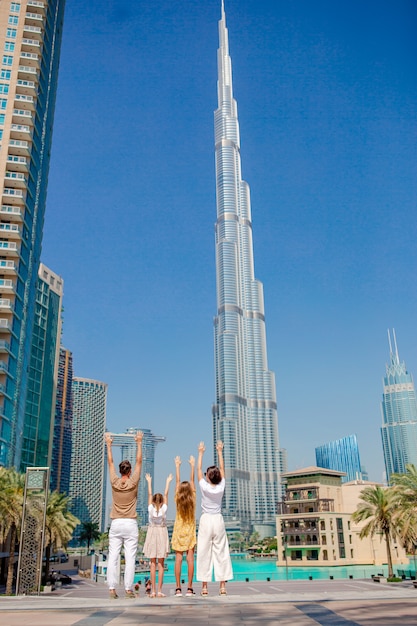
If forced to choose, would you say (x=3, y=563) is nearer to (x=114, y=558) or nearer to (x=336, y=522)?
(x=336, y=522)

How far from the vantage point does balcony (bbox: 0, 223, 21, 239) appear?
64812mm

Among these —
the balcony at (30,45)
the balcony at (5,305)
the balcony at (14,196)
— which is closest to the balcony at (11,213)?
the balcony at (14,196)

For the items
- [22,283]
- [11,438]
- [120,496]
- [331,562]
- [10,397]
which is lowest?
[331,562]

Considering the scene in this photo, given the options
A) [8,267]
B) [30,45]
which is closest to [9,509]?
[8,267]

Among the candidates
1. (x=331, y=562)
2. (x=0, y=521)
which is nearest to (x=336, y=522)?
(x=331, y=562)

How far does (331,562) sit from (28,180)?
66966 mm

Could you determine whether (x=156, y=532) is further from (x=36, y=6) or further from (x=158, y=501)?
(x=36, y=6)

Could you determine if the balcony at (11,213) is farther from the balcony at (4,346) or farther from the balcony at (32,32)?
the balcony at (32,32)

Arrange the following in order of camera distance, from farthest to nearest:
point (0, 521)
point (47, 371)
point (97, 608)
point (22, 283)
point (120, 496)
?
point (47, 371) < point (22, 283) < point (0, 521) < point (120, 496) < point (97, 608)

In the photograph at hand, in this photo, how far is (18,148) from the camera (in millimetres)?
67438

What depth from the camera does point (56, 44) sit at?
8206 cm

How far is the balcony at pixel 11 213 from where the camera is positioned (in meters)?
65.4

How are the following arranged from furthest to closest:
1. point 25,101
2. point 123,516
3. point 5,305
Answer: point 25,101, point 5,305, point 123,516

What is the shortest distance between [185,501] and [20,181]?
2483 inches
